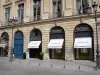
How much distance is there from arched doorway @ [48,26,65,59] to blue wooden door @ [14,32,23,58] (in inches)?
216

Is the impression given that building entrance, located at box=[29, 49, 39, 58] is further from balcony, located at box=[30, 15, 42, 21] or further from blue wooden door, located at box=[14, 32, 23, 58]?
balcony, located at box=[30, 15, 42, 21]

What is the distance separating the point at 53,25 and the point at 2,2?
510 inches

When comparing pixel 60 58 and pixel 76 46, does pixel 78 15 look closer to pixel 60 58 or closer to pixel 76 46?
pixel 76 46

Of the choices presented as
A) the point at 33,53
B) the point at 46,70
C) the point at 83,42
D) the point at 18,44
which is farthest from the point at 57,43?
the point at 46,70

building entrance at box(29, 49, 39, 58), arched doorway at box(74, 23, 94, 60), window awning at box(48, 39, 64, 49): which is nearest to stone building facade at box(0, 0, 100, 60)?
arched doorway at box(74, 23, 94, 60)

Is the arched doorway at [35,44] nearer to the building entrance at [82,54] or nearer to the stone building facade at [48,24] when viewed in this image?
the stone building facade at [48,24]

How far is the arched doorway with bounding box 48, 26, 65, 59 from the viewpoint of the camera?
23.7 m

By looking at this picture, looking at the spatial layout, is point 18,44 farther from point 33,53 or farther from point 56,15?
point 56,15

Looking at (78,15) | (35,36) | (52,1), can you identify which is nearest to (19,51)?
(35,36)

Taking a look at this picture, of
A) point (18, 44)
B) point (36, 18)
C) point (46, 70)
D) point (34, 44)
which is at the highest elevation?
point (36, 18)

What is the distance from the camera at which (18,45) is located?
29.0 m

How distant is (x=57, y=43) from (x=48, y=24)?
2.88 metres

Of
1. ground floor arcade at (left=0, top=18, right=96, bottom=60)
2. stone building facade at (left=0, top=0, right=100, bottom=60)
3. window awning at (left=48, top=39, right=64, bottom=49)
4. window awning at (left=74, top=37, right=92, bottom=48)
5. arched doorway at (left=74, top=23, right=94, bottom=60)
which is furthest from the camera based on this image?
window awning at (left=48, top=39, right=64, bottom=49)

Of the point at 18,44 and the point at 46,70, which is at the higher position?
the point at 18,44
